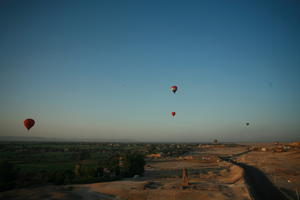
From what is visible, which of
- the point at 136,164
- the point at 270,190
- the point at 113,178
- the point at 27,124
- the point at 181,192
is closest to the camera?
the point at 181,192

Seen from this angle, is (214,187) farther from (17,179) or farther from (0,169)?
(0,169)

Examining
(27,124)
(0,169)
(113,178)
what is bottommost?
(113,178)

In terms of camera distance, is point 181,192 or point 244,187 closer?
point 181,192

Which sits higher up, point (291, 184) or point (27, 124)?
point (27, 124)

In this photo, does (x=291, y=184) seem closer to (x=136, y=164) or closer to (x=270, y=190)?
(x=270, y=190)

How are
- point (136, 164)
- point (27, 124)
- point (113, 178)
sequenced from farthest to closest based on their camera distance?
point (136, 164) → point (113, 178) → point (27, 124)

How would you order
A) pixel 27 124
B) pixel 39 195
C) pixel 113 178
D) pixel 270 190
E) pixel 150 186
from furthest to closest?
pixel 113 178 < pixel 27 124 < pixel 150 186 < pixel 270 190 < pixel 39 195

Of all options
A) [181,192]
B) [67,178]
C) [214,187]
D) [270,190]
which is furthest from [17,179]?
[270,190]

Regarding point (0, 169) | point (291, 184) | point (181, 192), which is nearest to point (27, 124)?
point (0, 169)

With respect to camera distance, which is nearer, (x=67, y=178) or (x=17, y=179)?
(x=17, y=179)
